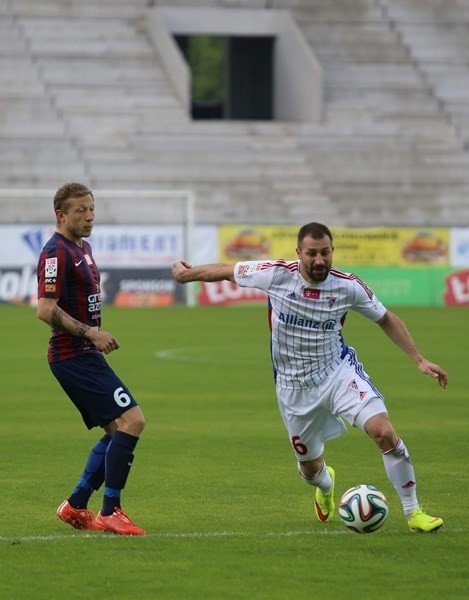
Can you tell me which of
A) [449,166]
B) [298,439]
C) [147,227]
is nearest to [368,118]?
[449,166]

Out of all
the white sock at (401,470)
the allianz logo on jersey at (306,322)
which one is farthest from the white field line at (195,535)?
the allianz logo on jersey at (306,322)

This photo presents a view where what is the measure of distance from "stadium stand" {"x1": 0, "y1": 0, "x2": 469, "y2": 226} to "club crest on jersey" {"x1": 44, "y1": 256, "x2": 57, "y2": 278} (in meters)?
31.6

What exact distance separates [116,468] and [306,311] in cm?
155

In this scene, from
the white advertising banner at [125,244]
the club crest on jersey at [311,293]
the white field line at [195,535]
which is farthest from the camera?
the white advertising banner at [125,244]

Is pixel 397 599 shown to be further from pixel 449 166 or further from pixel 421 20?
pixel 421 20

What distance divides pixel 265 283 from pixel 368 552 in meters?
1.94

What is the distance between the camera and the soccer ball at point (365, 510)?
28.1ft

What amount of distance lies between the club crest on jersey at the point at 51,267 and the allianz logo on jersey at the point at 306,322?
1.47m

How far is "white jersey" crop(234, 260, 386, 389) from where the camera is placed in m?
9.02

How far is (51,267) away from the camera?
8.78 meters

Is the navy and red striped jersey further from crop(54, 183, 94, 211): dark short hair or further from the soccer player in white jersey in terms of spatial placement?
the soccer player in white jersey

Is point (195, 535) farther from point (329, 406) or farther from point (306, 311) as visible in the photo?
point (306, 311)

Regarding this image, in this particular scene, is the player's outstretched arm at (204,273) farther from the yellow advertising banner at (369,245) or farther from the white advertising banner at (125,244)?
the yellow advertising banner at (369,245)

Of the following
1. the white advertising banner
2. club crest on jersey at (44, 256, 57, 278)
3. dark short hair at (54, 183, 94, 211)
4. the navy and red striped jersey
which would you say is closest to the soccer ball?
the navy and red striped jersey
